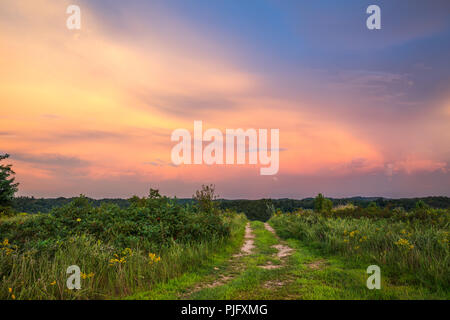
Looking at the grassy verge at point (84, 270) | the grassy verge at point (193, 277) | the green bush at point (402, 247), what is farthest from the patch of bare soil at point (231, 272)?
the green bush at point (402, 247)

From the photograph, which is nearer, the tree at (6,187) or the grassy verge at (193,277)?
the grassy verge at (193,277)

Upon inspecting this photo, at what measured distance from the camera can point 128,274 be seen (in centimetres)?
634

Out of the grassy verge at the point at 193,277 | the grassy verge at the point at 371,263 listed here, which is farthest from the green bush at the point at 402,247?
the grassy verge at the point at 193,277

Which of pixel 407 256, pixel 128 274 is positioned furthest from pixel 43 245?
pixel 407 256

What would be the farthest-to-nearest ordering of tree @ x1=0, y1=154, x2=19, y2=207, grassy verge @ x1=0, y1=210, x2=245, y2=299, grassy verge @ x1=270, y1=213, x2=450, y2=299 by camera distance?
tree @ x1=0, y1=154, x2=19, y2=207 → grassy verge @ x1=270, y1=213, x2=450, y2=299 → grassy verge @ x1=0, y1=210, x2=245, y2=299

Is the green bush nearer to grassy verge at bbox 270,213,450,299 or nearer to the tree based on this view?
grassy verge at bbox 270,213,450,299

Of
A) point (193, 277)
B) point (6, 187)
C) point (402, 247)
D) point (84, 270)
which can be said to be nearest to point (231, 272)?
point (193, 277)

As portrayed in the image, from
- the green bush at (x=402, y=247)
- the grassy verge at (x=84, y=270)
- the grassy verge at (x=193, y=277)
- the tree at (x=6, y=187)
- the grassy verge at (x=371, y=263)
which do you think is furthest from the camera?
the tree at (x=6, y=187)

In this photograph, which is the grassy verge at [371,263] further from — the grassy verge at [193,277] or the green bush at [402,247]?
the grassy verge at [193,277]

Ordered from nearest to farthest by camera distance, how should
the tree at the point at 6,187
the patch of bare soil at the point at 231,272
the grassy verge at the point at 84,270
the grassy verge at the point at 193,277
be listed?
the grassy verge at the point at 84,270
the grassy verge at the point at 193,277
the patch of bare soil at the point at 231,272
the tree at the point at 6,187

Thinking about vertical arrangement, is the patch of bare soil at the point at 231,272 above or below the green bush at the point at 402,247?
below

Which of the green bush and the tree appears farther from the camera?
the tree

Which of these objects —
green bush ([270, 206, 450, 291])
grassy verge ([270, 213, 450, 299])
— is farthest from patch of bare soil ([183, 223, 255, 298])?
green bush ([270, 206, 450, 291])
